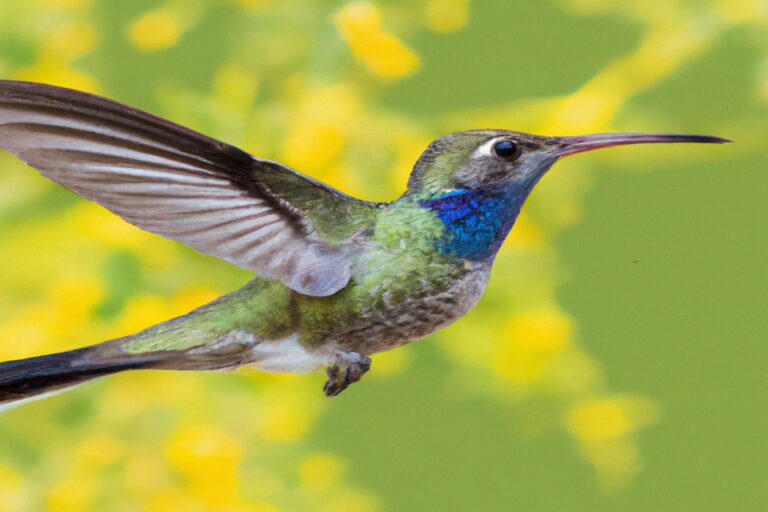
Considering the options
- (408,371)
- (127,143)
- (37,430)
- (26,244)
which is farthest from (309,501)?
(127,143)

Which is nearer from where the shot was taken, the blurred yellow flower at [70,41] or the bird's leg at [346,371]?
the bird's leg at [346,371]

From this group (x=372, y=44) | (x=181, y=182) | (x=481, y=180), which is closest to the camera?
(x=181, y=182)

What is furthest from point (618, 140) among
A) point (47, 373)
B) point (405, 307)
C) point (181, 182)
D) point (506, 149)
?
point (47, 373)

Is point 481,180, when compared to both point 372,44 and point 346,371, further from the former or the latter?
point 372,44

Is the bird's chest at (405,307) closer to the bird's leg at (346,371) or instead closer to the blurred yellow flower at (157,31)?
the bird's leg at (346,371)

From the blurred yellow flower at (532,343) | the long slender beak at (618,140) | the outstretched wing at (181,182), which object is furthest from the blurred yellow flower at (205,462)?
the long slender beak at (618,140)

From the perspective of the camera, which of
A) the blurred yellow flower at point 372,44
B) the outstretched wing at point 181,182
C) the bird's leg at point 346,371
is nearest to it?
the outstretched wing at point 181,182

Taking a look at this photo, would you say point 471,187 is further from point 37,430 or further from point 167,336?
point 37,430

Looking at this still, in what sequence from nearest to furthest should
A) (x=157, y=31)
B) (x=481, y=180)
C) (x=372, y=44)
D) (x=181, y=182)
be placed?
1. (x=181, y=182)
2. (x=481, y=180)
3. (x=372, y=44)
4. (x=157, y=31)
